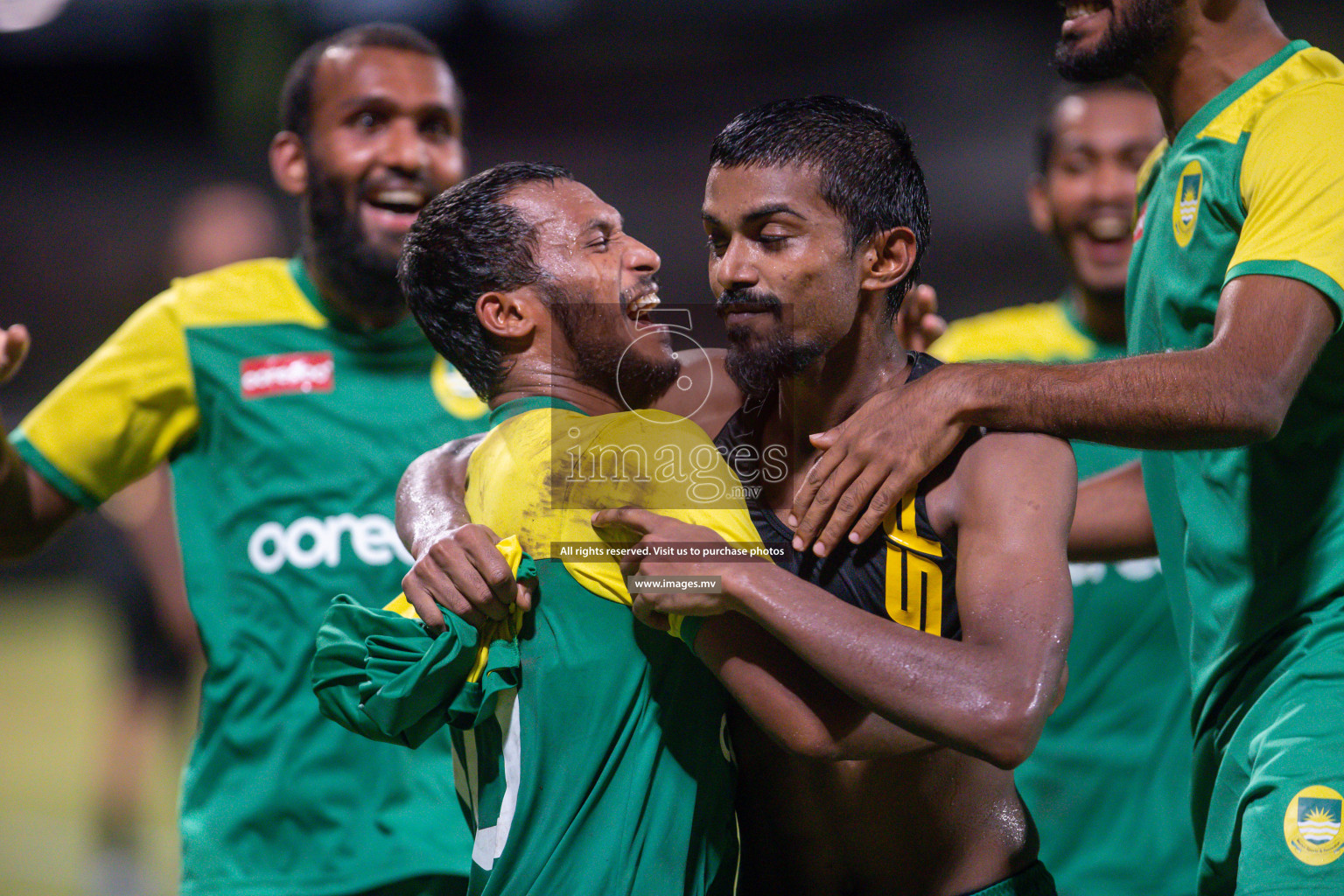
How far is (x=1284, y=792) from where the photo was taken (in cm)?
199

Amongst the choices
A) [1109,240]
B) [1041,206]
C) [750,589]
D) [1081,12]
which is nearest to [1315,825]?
[750,589]

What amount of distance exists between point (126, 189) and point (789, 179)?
12330 mm

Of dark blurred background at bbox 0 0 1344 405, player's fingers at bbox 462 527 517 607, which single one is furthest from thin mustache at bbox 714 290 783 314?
dark blurred background at bbox 0 0 1344 405

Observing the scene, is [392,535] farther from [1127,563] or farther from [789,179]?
[1127,563]

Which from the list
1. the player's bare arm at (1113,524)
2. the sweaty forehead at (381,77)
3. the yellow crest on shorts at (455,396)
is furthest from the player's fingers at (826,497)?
the sweaty forehead at (381,77)

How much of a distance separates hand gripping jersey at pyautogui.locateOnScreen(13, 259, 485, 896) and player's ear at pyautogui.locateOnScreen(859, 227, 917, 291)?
4.80ft

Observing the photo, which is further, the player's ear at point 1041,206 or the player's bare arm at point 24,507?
the player's ear at point 1041,206

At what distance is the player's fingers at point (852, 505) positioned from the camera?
184cm

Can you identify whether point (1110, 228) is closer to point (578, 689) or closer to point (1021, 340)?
point (1021, 340)

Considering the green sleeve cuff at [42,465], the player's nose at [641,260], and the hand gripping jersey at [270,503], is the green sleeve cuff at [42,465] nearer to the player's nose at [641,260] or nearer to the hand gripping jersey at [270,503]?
the hand gripping jersey at [270,503]

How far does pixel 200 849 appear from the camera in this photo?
3.02 metres

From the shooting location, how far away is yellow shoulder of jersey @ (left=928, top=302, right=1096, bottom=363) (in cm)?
400

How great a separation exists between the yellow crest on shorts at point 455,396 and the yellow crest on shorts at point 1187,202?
5.46 ft

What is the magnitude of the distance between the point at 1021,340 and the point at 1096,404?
2.19 metres
